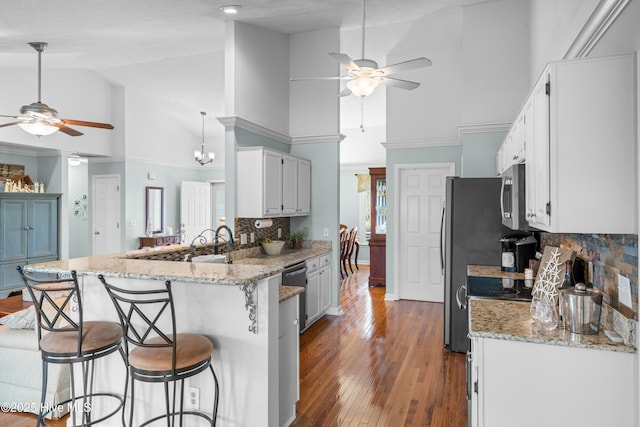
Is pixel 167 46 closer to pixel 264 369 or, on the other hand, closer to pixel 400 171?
pixel 400 171

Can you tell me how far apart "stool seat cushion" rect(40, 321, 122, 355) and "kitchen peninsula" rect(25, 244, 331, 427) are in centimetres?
31

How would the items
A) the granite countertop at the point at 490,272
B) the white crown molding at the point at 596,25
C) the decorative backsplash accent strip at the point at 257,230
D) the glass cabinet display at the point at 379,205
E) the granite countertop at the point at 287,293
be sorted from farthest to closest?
the glass cabinet display at the point at 379,205
the decorative backsplash accent strip at the point at 257,230
the granite countertop at the point at 490,272
the granite countertop at the point at 287,293
the white crown molding at the point at 596,25

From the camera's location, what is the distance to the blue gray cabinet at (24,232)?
637 cm

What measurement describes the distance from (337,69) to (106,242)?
5.93 m

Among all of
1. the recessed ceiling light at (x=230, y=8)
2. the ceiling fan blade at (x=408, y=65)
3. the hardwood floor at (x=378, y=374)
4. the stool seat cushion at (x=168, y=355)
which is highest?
the recessed ceiling light at (x=230, y=8)

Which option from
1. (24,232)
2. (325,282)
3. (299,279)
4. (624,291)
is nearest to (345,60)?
(299,279)

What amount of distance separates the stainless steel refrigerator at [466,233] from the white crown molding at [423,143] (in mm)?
2085

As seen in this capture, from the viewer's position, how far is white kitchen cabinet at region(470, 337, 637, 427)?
1.68m

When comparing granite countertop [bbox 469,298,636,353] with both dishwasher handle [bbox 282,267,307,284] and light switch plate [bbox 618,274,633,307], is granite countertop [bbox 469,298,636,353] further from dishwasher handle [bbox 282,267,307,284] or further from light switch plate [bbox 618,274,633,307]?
dishwasher handle [bbox 282,267,307,284]

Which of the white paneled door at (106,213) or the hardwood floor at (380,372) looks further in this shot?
the white paneled door at (106,213)

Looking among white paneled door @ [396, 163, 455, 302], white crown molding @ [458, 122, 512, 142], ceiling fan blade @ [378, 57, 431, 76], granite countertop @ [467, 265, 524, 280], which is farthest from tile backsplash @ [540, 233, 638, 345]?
white paneled door @ [396, 163, 455, 302]

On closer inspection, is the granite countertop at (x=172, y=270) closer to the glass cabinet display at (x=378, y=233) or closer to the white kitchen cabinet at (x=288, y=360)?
the white kitchen cabinet at (x=288, y=360)

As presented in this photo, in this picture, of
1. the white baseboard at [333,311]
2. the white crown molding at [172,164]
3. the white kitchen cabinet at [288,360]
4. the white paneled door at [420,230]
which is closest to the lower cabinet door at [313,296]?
the white baseboard at [333,311]

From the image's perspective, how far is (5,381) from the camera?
9.51 ft
